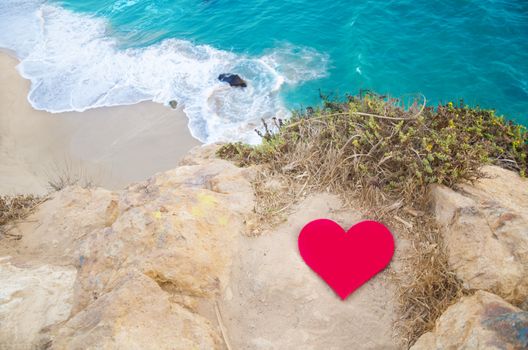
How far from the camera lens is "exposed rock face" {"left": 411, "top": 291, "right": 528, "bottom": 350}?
2441 millimetres

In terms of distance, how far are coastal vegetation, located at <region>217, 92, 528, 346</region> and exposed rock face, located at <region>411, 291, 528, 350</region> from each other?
0.62ft

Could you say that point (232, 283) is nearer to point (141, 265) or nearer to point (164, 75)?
point (141, 265)

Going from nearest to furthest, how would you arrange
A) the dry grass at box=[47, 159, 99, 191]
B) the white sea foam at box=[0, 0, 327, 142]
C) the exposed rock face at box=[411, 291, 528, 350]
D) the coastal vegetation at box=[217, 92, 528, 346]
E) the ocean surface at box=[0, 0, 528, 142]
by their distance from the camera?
1. the exposed rock face at box=[411, 291, 528, 350]
2. the coastal vegetation at box=[217, 92, 528, 346]
3. the dry grass at box=[47, 159, 99, 191]
4. the ocean surface at box=[0, 0, 528, 142]
5. the white sea foam at box=[0, 0, 327, 142]

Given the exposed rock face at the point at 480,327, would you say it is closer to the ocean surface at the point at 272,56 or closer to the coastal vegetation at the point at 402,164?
the coastal vegetation at the point at 402,164

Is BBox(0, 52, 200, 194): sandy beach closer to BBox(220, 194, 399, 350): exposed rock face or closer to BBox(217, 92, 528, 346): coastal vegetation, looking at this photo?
Answer: BBox(217, 92, 528, 346): coastal vegetation

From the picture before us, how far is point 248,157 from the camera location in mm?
5398

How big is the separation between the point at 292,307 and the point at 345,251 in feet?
2.65

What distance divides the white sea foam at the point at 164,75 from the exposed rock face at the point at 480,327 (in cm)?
808

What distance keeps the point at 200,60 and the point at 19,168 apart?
725 centimetres

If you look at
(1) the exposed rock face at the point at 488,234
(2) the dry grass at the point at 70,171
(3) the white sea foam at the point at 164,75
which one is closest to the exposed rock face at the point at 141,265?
(1) the exposed rock face at the point at 488,234

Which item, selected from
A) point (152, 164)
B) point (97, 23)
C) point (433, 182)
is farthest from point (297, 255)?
point (97, 23)

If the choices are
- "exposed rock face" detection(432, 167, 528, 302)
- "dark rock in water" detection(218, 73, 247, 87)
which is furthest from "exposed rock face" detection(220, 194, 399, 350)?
"dark rock in water" detection(218, 73, 247, 87)

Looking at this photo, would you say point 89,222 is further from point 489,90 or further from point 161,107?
point 489,90

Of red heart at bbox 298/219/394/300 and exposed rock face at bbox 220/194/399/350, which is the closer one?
exposed rock face at bbox 220/194/399/350
